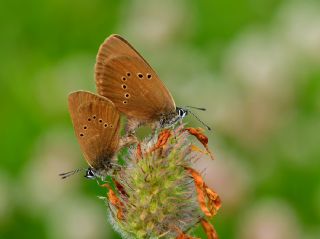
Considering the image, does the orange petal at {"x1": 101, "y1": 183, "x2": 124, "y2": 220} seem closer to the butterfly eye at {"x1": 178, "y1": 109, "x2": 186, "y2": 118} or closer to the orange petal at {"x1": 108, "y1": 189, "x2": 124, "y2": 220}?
the orange petal at {"x1": 108, "y1": 189, "x2": 124, "y2": 220}

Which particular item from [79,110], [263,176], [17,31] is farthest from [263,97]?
[79,110]

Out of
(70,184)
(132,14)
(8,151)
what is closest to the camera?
(70,184)

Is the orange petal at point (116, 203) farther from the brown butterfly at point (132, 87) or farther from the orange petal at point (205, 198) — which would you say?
the brown butterfly at point (132, 87)

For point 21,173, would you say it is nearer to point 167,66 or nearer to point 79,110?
point 167,66

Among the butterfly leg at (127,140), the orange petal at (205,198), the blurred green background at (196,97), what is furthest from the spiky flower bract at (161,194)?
the blurred green background at (196,97)

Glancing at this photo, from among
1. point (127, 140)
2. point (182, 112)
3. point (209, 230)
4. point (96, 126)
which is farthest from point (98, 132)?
point (209, 230)

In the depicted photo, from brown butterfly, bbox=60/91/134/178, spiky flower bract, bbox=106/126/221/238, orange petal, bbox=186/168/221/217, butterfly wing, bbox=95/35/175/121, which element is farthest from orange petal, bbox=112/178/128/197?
butterfly wing, bbox=95/35/175/121

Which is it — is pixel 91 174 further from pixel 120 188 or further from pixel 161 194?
pixel 161 194
